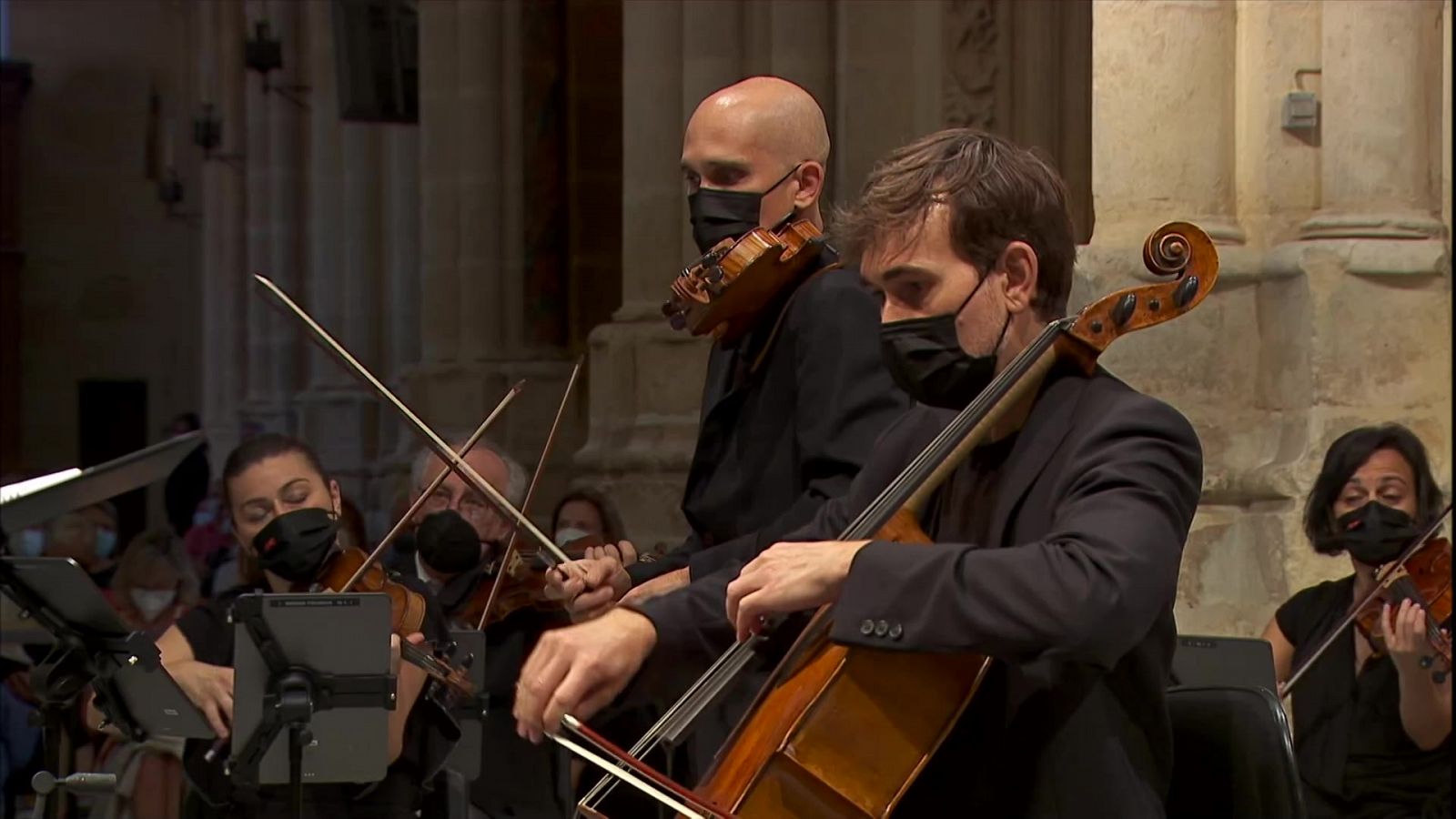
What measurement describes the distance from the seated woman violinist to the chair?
8.02ft

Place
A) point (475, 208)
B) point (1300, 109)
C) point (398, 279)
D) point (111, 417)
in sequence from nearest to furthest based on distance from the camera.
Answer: point (1300, 109) → point (475, 208) → point (398, 279) → point (111, 417)

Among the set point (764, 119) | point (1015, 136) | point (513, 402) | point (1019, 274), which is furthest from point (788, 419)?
point (513, 402)

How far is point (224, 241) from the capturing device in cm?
2028

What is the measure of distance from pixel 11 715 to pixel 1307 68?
443 centimetres

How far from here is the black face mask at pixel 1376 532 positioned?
5.21 metres

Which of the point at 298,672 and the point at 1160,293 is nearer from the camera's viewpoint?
the point at 1160,293

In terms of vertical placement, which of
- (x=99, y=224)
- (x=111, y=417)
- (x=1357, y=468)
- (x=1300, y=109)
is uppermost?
(x=1300, y=109)

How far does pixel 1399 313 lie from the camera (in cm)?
607

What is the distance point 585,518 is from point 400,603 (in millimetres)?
1609

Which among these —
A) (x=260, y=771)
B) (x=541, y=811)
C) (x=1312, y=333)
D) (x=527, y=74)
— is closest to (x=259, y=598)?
(x=260, y=771)

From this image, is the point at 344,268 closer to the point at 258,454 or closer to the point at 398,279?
the point at 398,279

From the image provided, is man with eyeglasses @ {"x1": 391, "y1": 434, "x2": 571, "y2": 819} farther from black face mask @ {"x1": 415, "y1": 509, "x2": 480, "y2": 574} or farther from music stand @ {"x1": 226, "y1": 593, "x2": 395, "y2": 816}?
music stand @ {"x1": 226, "y1": 593, "x2": 395, "y2": 816}

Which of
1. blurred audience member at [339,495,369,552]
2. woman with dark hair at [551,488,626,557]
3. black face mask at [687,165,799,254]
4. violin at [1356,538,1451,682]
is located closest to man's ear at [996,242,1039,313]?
black face mask at [687,165,799,254]

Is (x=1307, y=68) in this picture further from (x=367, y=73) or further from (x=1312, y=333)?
(x=367, y=73)
